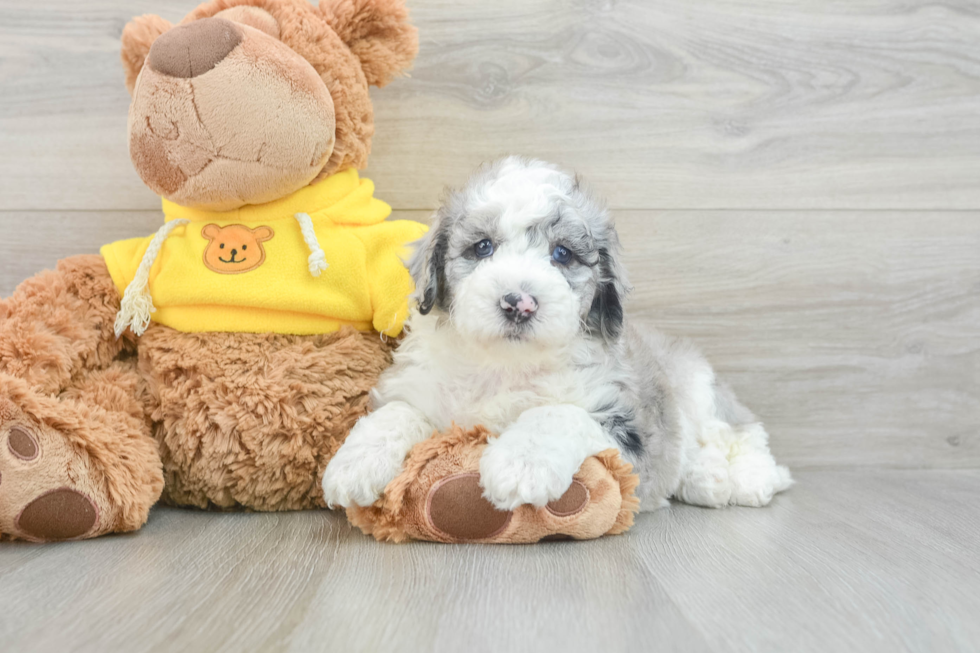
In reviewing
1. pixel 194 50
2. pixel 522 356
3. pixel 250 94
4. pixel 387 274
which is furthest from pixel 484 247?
pixel 194 50

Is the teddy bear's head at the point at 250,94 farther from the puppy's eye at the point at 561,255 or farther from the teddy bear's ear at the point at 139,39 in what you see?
the puppy's eye at the point at 561,255

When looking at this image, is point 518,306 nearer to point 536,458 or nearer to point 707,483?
point 536,458

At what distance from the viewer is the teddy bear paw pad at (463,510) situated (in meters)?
1.38

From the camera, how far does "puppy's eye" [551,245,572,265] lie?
1531 mm

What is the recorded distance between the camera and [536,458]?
130 cm

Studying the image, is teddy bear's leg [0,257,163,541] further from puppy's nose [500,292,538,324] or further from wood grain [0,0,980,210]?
puppy's nose [500,292,538,324]

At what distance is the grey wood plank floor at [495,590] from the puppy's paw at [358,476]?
97 millimetres

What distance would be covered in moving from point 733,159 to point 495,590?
1563 mm

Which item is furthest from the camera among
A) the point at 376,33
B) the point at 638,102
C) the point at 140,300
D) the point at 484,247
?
the point at 638,102

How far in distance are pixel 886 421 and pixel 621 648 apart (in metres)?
1.69

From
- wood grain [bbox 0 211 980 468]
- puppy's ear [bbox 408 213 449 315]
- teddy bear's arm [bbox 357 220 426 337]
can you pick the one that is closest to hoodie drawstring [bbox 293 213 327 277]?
teddy bear's arm [bbox 357 220 426 337]

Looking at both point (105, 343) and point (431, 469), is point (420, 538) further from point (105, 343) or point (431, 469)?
point (105, 343)

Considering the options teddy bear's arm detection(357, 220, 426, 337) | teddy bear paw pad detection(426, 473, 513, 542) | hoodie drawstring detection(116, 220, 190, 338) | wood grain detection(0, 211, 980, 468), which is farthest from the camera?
wood grain detection(0, 211, 980, 468)

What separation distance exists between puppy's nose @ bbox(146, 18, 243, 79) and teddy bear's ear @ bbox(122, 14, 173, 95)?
6.1 inches
